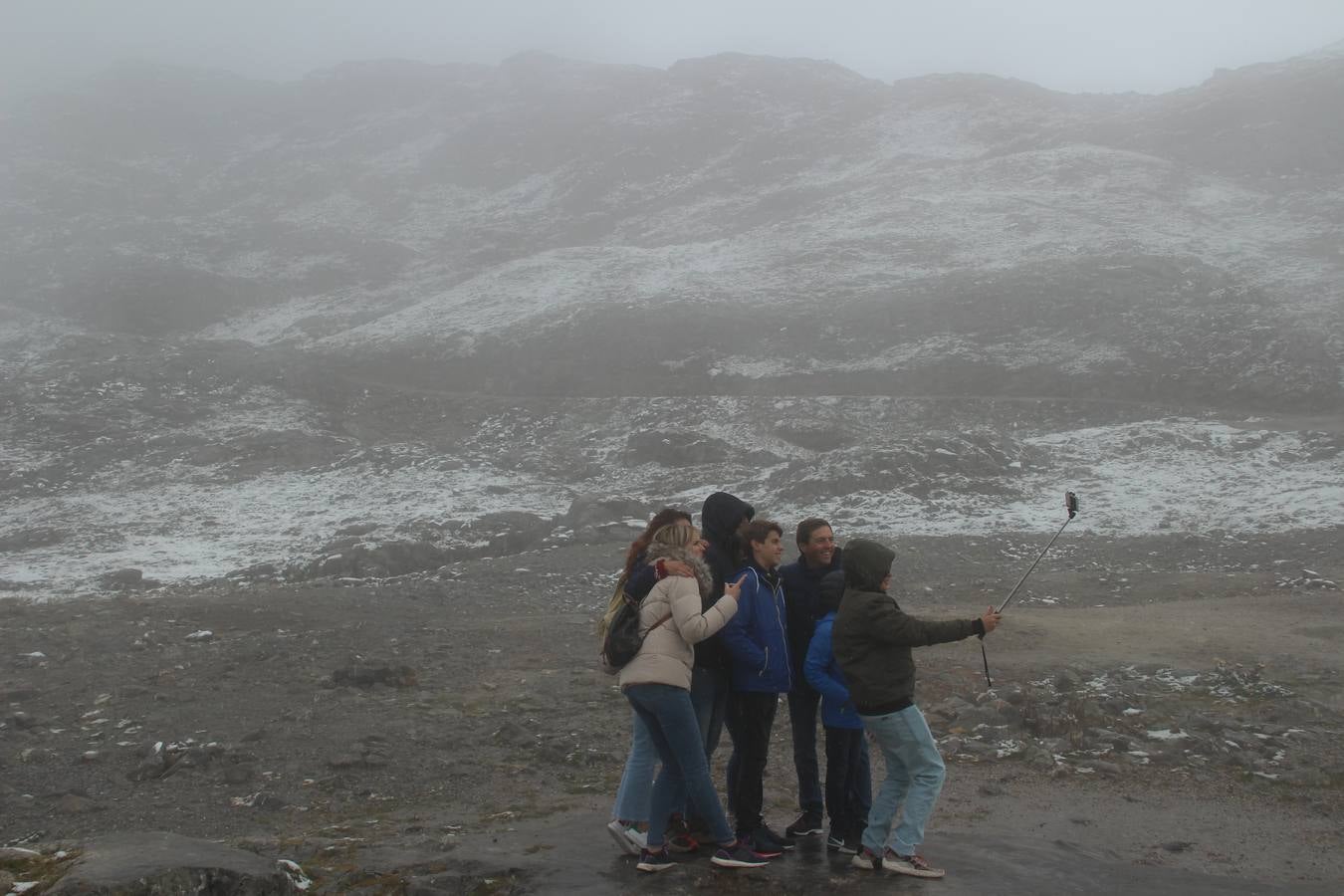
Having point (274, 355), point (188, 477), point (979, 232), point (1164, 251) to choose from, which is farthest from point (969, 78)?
point (188, 477)

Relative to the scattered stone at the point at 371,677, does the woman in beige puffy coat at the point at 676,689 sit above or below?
above

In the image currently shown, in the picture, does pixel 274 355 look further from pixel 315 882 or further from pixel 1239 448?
pixel 315 882

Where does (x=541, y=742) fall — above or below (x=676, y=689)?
below

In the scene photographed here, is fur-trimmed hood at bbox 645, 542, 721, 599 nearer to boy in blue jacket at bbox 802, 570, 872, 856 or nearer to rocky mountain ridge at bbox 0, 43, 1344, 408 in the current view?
boy in blue jacket at bbox 802, 570, 872, 856

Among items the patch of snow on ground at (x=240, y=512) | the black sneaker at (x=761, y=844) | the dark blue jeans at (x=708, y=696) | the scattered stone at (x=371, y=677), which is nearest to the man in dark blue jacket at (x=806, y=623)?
the dark blue jeans at (x=708, y=696)

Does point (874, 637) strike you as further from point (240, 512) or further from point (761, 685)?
point (240, 512)

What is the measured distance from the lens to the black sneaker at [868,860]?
5758 millimetres

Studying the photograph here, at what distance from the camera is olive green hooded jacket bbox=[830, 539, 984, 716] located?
5645 mm

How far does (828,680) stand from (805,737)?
58 centimetres

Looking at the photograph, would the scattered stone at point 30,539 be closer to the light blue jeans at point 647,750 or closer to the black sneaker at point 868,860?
the light blue jeans at point 647,750

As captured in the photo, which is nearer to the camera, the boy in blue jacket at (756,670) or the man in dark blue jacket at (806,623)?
the boy in blue jacket at (756,670)

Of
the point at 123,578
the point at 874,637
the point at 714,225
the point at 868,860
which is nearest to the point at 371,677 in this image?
the point at 868,860

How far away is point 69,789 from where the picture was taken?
8242 millimetres

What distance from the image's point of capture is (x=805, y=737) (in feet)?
20.9
